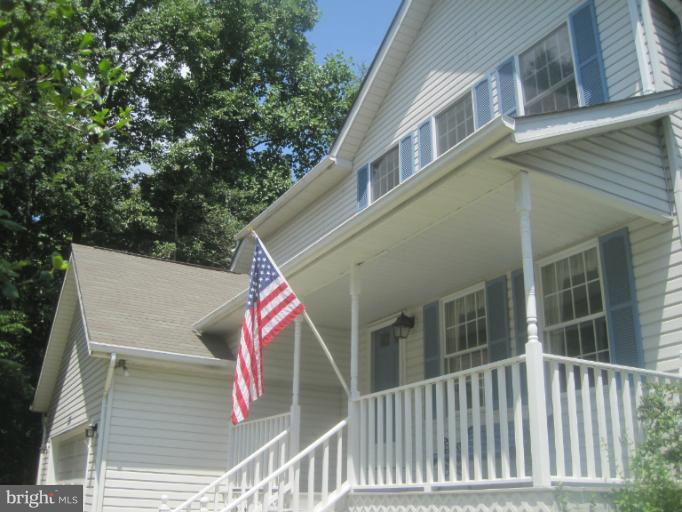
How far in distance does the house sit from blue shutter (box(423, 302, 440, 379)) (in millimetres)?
30

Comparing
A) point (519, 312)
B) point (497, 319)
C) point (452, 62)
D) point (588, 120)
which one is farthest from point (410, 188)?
point (452, 62)

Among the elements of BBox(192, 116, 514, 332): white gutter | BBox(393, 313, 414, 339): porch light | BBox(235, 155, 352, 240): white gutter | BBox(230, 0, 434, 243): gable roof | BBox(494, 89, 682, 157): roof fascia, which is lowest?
BBox(393, 313, 414, 339): porch light

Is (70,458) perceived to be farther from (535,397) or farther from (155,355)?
(535,397)

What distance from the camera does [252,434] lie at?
10.6 meters

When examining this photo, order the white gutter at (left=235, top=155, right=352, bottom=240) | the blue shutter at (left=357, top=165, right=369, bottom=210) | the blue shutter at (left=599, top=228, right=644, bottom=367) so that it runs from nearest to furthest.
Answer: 1. the blue shutter at (left=599, top=228, right=644, bottom=367)
2. the blue shutter at (left=357, top=165, right=369, bottom=210)
3. the white gutter at (left=235, top=155, right=352, bottom=240)

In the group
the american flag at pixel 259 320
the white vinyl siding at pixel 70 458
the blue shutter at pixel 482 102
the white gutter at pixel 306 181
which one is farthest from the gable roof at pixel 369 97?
the white vinyl siding at pixel 70 458

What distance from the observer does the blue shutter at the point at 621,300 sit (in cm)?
674

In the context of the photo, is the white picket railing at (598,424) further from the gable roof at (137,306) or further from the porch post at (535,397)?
the gable roof at (137,306)

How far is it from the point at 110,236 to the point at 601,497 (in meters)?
21.3

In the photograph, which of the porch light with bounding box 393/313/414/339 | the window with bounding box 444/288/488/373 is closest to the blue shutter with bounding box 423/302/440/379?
the window with bounding box 444/288/488/373

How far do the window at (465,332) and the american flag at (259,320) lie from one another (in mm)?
2393

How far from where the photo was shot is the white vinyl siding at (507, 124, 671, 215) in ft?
20.3

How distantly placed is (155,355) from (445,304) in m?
4.37

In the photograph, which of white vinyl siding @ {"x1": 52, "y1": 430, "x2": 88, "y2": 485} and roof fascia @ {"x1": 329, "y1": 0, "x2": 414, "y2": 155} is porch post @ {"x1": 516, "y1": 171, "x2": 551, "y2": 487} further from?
white vinyl siding @ {"x1": 52, "y1": 430, "x2": 88, "y2": 485}
